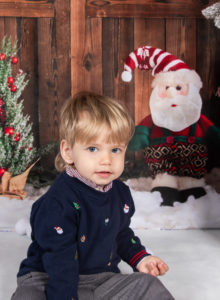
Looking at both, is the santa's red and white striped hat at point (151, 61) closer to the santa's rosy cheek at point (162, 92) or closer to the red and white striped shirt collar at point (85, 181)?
the santa's rosy cheek at point (162, 92)

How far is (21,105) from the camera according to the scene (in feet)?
6.07

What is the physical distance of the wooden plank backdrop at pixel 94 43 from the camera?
184cm

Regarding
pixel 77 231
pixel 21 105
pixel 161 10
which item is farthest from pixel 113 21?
pixel 77 231

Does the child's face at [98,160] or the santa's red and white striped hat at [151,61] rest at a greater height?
the santa's red and white striped hat at [151,61]

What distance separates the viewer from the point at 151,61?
6.08 feet

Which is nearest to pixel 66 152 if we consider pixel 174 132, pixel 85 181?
pixel 85 181

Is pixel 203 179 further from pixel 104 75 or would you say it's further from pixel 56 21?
pixel 56 21

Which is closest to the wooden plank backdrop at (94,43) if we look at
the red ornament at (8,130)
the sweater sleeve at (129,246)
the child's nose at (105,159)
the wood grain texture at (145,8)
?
the wood grain texture at (145,8)

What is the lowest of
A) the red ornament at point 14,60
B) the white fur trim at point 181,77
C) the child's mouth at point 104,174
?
the child's mouth at point 104,174

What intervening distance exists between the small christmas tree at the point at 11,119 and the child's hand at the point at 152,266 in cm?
93

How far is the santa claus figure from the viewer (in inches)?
74.0

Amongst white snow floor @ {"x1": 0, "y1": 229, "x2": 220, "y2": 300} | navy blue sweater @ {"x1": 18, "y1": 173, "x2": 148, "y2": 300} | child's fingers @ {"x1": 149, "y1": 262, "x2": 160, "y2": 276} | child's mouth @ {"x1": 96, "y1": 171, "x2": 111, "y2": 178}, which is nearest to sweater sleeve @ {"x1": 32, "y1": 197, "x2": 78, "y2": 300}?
navy blue sweater @ {"x1": 18, "y1": 173, "x2": 148, "y2": 300}

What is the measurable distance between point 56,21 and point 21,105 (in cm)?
41

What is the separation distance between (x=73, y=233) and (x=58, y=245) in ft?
0.15
